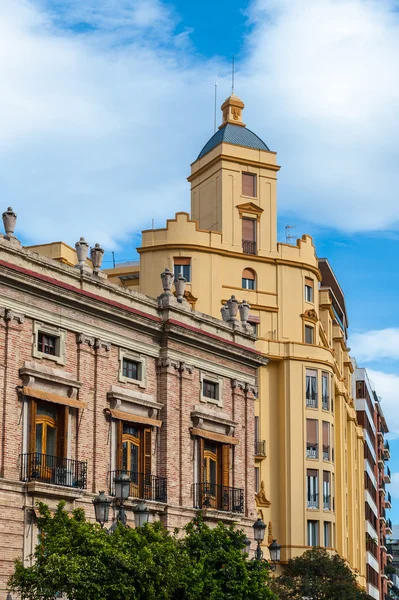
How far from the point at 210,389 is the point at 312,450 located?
18.8 m

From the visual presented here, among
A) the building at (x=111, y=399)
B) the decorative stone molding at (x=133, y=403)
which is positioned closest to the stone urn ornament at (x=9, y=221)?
the building at (x=111, y=399)

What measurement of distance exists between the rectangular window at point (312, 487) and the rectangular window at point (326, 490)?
64 centimetres

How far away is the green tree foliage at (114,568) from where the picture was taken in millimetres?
30422

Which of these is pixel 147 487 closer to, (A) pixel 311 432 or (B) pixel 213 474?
(B) pixel 213 474

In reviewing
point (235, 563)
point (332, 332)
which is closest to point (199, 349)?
point (235, 563)

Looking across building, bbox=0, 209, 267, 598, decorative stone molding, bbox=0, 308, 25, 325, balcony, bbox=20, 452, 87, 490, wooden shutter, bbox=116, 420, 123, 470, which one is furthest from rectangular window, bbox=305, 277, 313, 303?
decorative stone molding, bbox=0, 308, 25, 325

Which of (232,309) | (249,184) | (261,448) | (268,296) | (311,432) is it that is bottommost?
(261,448)

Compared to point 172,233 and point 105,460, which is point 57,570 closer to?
point 105,460

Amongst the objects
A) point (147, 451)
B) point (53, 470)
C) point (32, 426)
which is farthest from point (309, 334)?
point (32, 426)

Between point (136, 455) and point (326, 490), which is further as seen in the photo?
point (326, 490)

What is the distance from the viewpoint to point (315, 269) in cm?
6619

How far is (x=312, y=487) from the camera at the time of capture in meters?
62.4

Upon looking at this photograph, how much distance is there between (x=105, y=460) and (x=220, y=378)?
7.65 m

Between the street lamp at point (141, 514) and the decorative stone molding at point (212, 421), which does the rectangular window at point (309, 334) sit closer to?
the decorative stone molding at point (212, 421)
